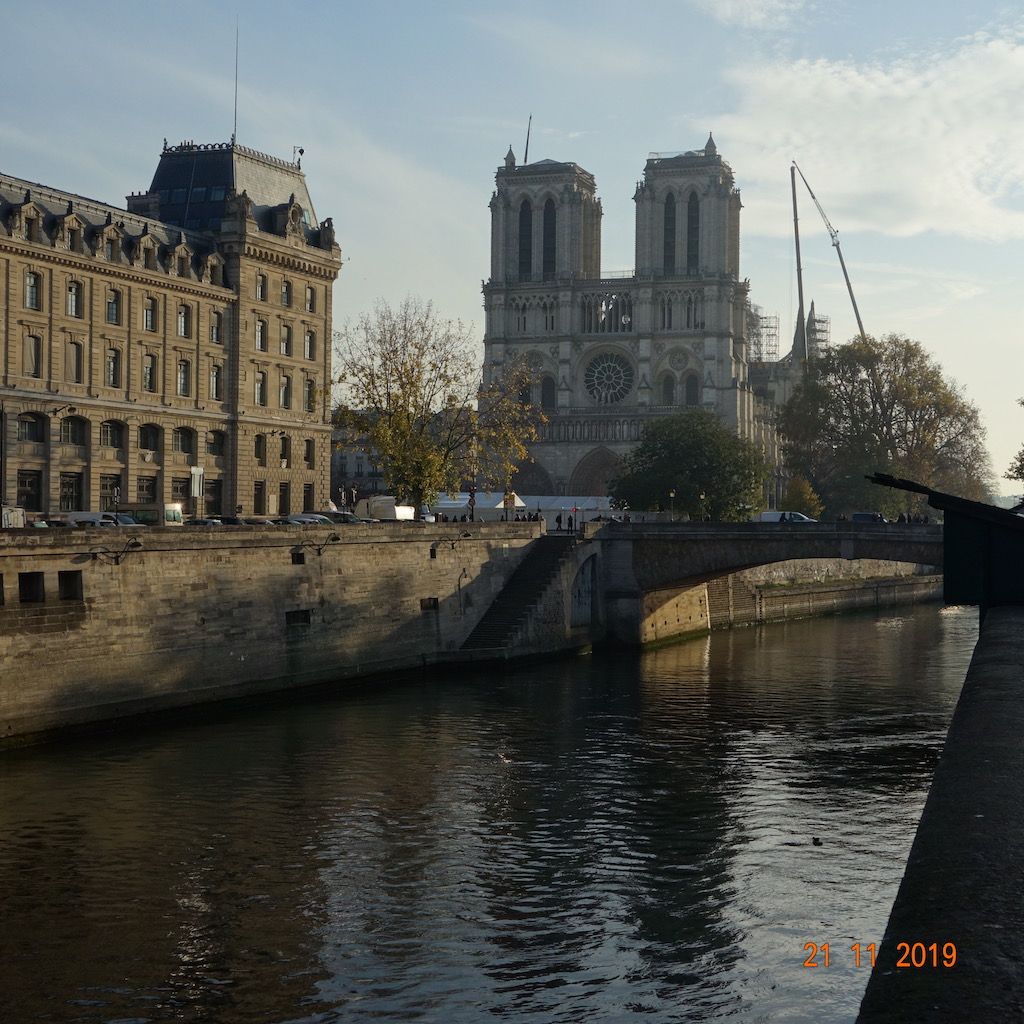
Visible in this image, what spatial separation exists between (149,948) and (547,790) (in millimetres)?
12630

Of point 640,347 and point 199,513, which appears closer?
point 199,513

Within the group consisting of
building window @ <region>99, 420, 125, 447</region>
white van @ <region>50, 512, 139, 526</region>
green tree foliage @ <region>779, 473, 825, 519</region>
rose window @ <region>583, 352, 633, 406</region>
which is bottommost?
white van @ <region>50, 512, 139, 526</region>

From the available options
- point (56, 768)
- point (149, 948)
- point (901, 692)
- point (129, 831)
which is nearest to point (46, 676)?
point (56, 768)

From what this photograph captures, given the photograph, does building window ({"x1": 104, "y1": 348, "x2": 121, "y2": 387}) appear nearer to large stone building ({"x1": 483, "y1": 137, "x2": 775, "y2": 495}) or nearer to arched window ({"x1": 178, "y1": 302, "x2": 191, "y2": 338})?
arched window ({"x1": 178, "y1": 302, "x2": 191, "y2": 338})

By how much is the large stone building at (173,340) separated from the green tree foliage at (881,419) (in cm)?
4659

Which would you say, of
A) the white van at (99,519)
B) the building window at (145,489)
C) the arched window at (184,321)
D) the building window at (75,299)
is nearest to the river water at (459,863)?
the white van at (99,519)

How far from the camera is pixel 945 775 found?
35.4 feet

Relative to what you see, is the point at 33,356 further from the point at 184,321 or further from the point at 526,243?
the point at 526,243

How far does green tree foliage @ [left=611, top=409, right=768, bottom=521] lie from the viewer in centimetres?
9588

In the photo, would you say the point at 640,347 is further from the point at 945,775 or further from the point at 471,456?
the point at 945,775

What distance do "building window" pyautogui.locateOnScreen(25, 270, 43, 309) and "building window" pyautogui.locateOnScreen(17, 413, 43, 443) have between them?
16.5 feet

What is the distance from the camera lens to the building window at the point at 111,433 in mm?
67250

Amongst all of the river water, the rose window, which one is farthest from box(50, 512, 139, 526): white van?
the rose window

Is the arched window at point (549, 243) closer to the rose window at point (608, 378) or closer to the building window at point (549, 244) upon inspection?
the building window at point (549, 244)
